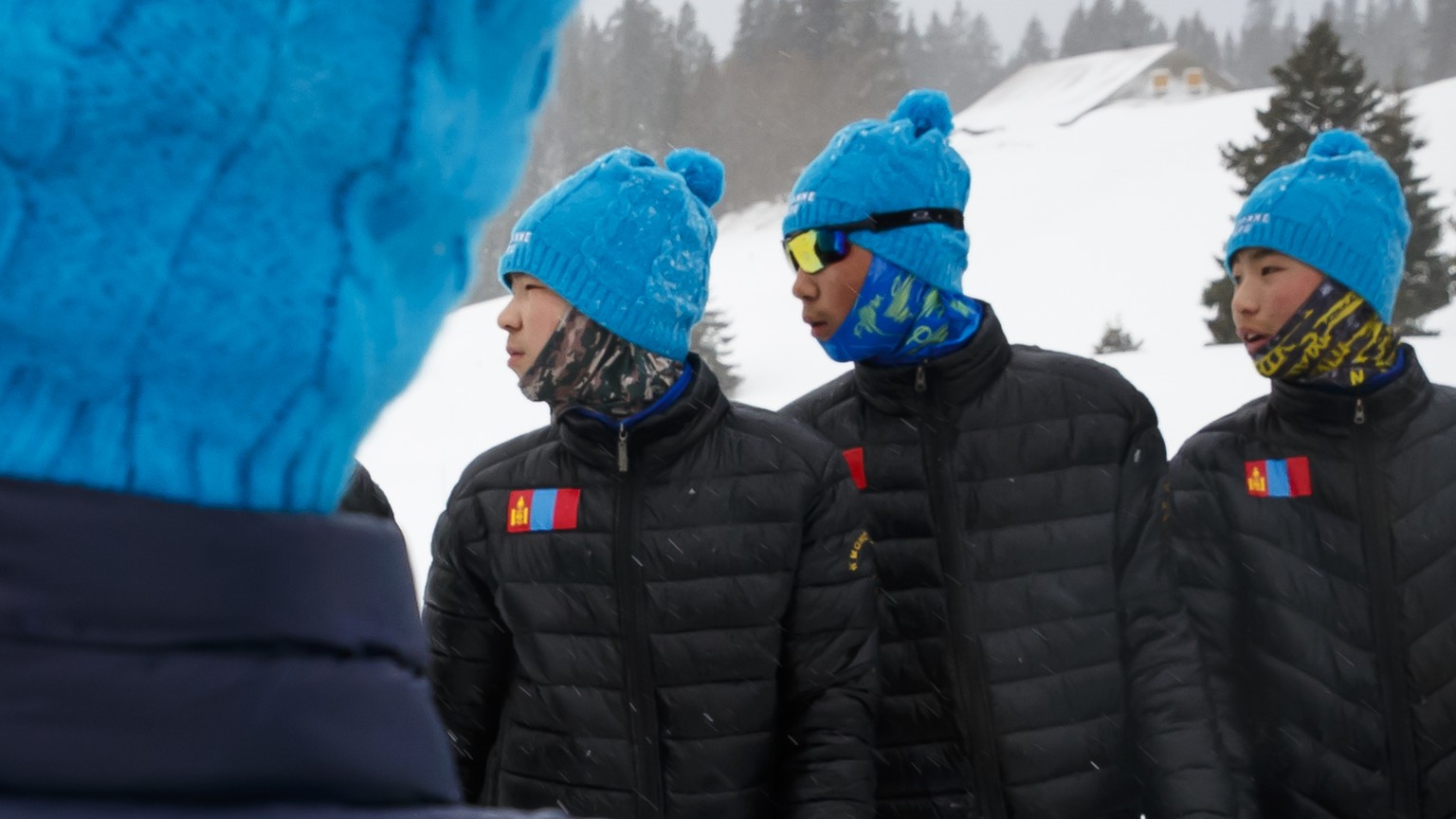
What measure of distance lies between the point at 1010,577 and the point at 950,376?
0.52 m

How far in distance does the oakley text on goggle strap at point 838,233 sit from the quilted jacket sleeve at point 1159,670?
2.62 feet

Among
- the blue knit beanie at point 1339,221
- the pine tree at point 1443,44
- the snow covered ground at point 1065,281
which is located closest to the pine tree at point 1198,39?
the pine tree at point 1443,44

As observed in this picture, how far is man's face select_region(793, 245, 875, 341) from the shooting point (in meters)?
3.23

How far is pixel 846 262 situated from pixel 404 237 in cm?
264

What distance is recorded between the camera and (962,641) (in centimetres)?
287

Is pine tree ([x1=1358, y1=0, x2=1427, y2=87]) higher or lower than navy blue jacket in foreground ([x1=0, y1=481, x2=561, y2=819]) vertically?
higher

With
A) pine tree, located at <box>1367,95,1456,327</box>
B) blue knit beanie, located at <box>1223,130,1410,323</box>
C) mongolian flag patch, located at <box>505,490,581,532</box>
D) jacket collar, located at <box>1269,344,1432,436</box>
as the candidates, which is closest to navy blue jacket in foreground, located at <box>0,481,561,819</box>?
mongolian flag patch, located at <box>505,490,581,532</box>

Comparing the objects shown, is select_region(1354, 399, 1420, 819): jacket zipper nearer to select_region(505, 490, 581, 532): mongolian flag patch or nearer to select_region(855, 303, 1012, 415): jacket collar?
select_region(855, 303, 1012, 415): jacket collar

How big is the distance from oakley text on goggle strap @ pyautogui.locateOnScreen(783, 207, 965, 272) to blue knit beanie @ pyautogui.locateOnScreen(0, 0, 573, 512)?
2652 millimetres

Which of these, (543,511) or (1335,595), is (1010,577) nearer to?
(1335,595)

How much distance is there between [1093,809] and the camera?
2805 mm

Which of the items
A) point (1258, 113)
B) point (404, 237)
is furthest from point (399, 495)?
point (1258, 113)

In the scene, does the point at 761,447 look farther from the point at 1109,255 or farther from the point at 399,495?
the point at 1109,255

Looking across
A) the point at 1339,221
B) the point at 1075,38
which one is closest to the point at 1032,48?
the point at 1075,38
